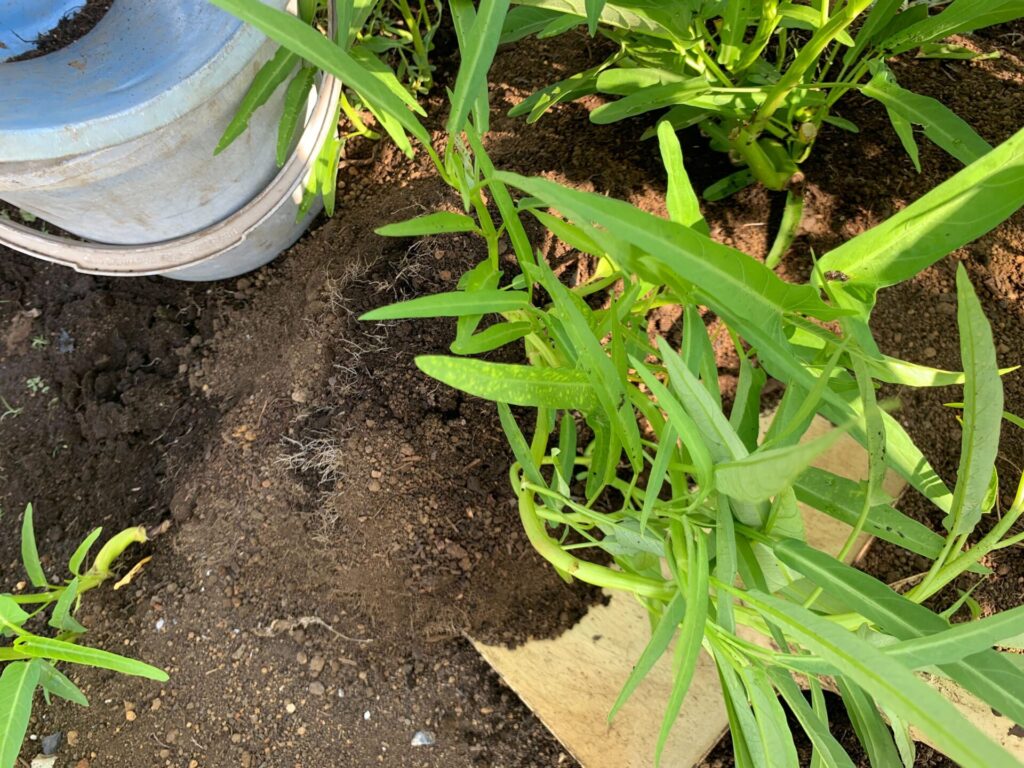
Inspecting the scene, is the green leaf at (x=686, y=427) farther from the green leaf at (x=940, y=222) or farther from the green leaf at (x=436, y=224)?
the green leaf at (x=436, y=224)

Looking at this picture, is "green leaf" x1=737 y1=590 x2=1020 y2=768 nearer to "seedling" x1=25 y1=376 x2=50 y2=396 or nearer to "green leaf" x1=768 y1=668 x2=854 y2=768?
"green leaf" x1=768 y1=668 x2=854 y2=768

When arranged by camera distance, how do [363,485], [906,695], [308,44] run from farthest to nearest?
[363,485] → [308,44] → [906,695]

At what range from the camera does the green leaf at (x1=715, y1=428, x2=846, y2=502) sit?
1.33 feet

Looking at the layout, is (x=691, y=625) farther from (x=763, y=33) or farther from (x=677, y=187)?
(x=763, y=33)

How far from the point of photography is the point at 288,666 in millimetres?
1227

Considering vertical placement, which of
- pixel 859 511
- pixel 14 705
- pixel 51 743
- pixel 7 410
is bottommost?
pixel 51 743

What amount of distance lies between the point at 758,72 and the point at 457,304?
2.44 ft

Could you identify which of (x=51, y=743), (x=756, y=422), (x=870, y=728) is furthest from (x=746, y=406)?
(x=51, y=743)

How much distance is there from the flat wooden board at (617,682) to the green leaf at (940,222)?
534 mm

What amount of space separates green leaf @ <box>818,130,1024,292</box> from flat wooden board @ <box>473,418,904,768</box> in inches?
21.0

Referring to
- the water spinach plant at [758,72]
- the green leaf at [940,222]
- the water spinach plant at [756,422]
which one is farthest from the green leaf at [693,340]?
the water spinach plant at [758,72]

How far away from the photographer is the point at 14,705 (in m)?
0.84

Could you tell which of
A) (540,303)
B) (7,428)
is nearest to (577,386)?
(540,303)

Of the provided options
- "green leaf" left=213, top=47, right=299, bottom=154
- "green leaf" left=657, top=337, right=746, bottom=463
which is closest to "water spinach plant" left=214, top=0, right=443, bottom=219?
"green leaf" left=213, top=47, right=299, bottom=154
